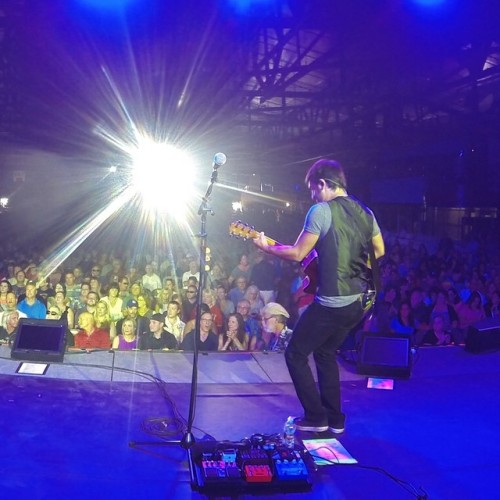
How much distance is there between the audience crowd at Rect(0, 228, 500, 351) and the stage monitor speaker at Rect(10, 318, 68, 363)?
49 centimetres

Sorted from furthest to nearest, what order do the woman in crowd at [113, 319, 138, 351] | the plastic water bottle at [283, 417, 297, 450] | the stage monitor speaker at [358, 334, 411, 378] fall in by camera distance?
the woman in crowd at [113, 319, 138, 351]
the stage monitor speaker at [358, 334, 411, 378]
the plastic water bottle at [283, 417, 297, 450]

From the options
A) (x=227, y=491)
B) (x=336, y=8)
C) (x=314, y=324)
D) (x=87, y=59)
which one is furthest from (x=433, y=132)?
(x=227, y=491)

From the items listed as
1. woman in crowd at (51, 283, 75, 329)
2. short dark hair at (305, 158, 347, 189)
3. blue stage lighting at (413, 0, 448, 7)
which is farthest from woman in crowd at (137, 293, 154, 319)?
blue stage lighting at (413, 0, 448, 7)

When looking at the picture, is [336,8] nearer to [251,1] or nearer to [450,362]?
[251,1]

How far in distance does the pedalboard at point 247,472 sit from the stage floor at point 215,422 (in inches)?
1.9

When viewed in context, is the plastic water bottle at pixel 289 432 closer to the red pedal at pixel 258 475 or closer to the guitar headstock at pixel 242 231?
the red pedal at pixel 258 475

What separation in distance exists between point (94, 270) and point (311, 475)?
4.87m

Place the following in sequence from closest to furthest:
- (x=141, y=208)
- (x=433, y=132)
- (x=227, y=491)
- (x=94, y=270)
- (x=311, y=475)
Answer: (x=227, y=491), (x=311, y=475), (x=94, y=270), (x=433, y=132), (x=141, y=208)

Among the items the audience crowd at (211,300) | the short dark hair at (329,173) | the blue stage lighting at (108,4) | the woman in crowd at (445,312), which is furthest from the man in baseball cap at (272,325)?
the blue stage lighting at (108,4)

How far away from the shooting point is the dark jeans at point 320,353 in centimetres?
255

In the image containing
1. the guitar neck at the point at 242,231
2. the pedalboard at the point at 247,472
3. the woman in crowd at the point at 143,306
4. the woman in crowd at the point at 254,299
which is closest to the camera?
the pedalboard at the point at 247,472

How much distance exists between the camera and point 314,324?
255 centimetres

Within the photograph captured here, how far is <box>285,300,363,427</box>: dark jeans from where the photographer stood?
255cm

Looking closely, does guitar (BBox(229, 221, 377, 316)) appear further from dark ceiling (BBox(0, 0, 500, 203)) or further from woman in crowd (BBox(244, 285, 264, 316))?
dark ceiling (BBox(0, 0, 500, 203))
